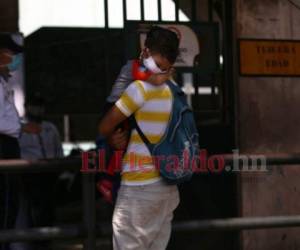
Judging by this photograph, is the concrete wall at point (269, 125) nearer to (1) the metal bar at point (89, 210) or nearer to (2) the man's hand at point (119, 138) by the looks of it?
(1) the metal bar at point (89, 210)

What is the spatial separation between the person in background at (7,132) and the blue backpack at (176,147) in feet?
3.34

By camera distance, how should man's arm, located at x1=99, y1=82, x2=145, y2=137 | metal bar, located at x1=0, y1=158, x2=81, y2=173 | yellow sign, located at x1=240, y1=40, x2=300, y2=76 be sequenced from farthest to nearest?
yellow sign, located at x1=240, y1=40, x2=300, y2=76 < metal bar, located at x1=0, y1=158, x2=81, y2=173 < man's arm, located at x1=99, y1=82, x2=145, y2=137

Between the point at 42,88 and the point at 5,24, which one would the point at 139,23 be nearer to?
the point at 5,24

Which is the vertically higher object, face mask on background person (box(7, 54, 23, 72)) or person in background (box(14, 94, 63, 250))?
face mask on background person (box(7, 54, 23, 72))

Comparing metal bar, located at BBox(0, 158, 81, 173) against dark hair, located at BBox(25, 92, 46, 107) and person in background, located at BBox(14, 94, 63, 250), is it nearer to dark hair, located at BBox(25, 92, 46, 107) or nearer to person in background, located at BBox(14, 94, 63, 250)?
person in background, located at BBox(14, 94, 63, 250)

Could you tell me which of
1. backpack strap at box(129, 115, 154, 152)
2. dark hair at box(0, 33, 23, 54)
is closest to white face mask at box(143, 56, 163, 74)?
backpack strap at box(129, 115, 154, 152)

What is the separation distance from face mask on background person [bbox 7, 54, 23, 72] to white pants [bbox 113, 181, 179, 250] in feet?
5.04

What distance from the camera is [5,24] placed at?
18.4 feet

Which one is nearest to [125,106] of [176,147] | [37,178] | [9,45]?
[176,147]

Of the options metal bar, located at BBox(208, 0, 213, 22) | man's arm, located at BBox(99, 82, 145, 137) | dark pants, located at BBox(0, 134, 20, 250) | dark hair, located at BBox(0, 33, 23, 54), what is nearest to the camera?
man's arm, located at BBox(99, 82, 145, 137)

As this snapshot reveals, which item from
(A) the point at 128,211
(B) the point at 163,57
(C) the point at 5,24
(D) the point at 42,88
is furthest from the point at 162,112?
(D) the point at 42,88

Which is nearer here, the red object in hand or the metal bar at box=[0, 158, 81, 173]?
the red object in hand

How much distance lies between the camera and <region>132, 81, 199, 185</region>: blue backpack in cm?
343

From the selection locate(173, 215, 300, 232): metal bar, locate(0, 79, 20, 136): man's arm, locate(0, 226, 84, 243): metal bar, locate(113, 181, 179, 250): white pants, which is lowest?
locate(173, 215, 300, 232): metal bar
